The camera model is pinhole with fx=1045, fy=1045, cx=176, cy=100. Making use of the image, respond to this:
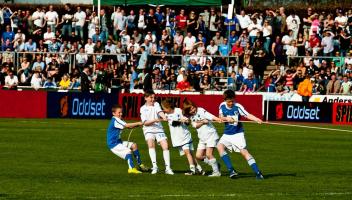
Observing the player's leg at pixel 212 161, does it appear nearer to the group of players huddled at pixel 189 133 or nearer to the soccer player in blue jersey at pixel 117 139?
the group of players huddled at pixel 189 133

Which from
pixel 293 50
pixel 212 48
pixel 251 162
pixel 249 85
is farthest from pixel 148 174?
pixel 293 50

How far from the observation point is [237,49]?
47.6 meters

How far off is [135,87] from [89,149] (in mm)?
17181

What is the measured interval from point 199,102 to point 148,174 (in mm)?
21328

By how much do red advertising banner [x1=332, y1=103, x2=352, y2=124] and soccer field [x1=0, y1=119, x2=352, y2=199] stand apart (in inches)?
238

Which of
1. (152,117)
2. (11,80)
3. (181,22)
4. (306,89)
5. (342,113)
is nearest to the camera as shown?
(152,117)

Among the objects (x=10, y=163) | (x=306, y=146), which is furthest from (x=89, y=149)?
(x=306, y=146)

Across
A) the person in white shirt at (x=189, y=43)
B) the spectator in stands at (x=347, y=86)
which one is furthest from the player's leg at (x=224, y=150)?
the person in white shirt at (x=189, y=43)

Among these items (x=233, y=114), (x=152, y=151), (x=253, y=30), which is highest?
(x=253, y=30)

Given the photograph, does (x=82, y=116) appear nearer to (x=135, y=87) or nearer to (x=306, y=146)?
(x=135, y=87)

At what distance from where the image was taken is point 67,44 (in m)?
49.5

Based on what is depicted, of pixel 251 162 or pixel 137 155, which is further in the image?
pixel 137 155

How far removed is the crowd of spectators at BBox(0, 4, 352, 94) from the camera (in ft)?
151

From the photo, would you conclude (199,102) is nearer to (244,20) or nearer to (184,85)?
(184,85)
